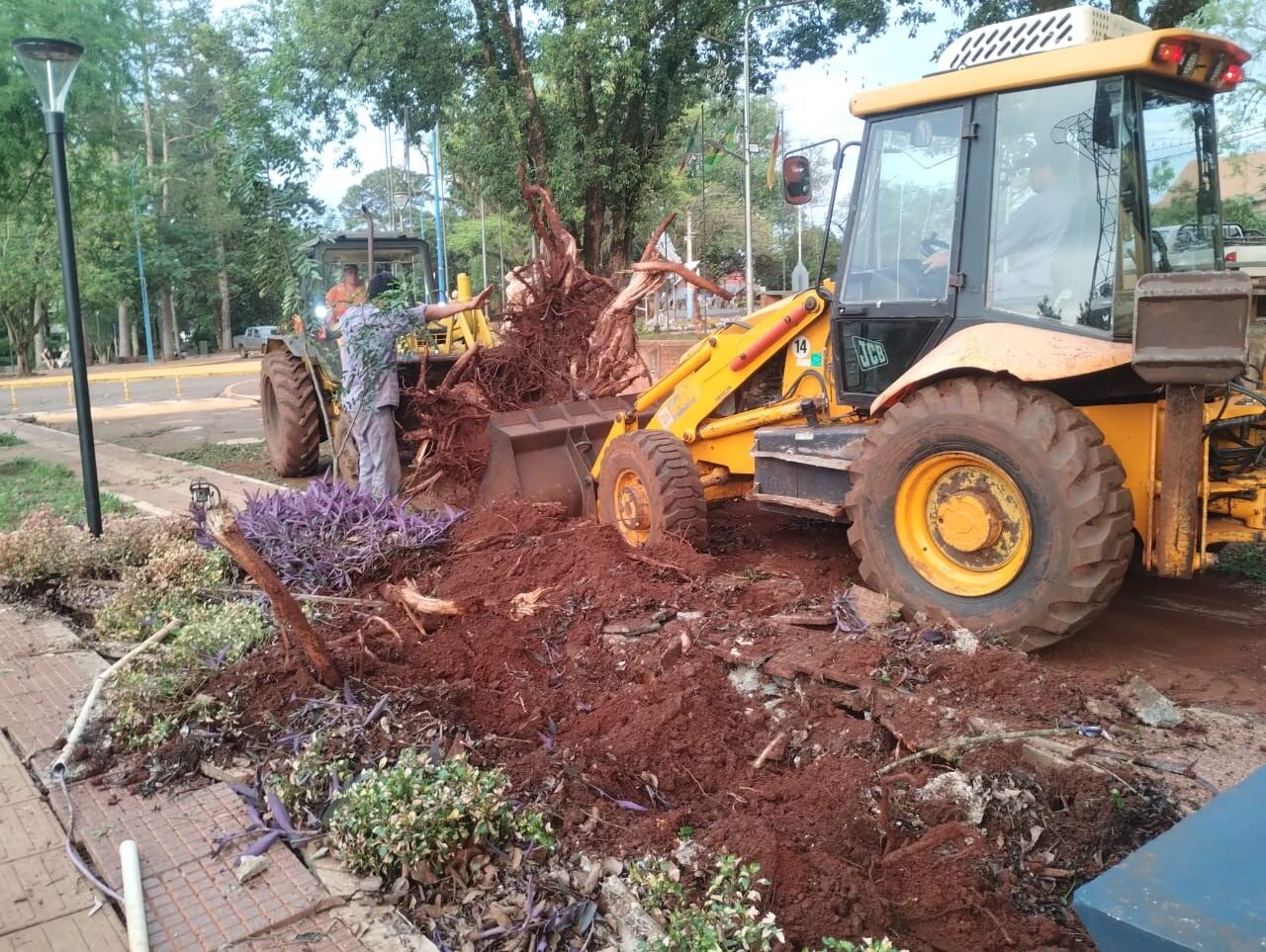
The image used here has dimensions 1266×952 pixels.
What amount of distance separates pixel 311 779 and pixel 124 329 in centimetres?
5158

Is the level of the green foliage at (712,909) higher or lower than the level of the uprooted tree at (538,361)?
lower

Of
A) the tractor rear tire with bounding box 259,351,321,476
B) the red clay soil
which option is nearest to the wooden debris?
the red clay soil

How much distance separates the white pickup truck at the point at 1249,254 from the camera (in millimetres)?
5395

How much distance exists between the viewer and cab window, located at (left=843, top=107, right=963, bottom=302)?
16.3 feet

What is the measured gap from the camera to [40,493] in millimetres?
9750

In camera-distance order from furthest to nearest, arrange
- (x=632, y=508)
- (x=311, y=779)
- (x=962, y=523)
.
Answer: (x=632, y=508) → (x=962, y=523) → (x=311, y=779)

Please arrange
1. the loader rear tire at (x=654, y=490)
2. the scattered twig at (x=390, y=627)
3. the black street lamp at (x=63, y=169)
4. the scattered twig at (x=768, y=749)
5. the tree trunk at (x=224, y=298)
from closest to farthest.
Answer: the scattered twig at (x=768, y=749)
the scattered twig at (x=390, y=627)
the loader rear tire at (x=654, y=490)
the black street lamp at (x=63, y=169)
the tree trunk at (x=224, y=298)

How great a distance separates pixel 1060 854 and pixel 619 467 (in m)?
3.97

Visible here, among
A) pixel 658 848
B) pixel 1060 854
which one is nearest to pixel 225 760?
pixel 658 848

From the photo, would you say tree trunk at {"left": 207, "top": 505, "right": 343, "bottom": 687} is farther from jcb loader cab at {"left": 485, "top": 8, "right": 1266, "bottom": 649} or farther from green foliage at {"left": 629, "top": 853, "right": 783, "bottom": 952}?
jcb loader cab at {"left": 485, "top": 8, "right": 1266, "bottom": 649}

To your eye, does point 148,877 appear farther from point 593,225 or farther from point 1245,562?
point 593,225

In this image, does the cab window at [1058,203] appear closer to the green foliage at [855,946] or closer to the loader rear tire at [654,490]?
the loader rear tire at [654,490]

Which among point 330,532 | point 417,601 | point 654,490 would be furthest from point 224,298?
point 417,601

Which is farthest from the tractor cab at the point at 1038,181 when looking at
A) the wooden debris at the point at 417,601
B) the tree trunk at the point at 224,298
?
the tree trunk at the point at 224,298
